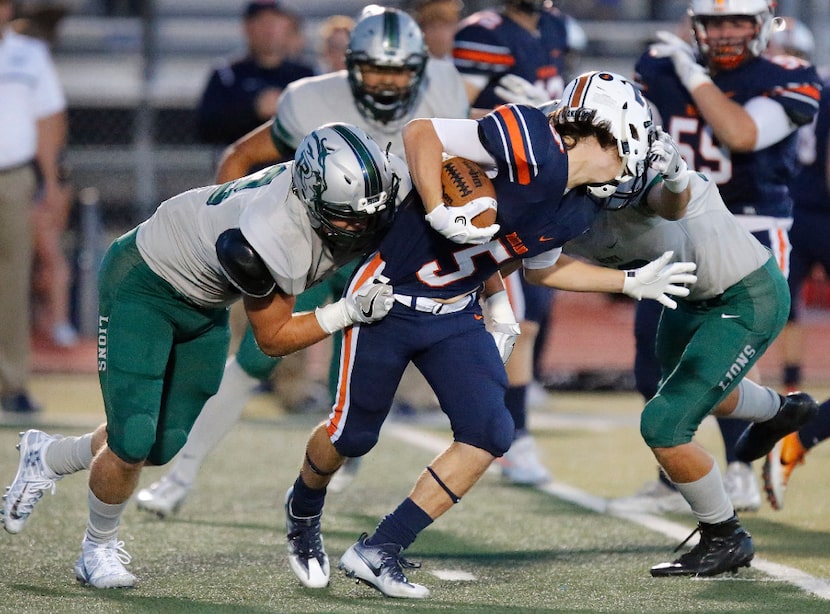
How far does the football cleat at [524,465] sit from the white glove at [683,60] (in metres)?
1.64

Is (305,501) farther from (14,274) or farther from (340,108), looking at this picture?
(14,274)

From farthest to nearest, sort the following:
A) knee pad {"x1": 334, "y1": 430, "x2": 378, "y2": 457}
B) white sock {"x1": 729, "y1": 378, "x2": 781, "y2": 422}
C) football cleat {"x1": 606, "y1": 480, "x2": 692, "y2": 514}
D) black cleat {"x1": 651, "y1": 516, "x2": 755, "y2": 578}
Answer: football cleat {"x1": 606, "y1": 480, "x2": 692, "y2": 514} → white sock {"x1": 729, "y1": 378, "x2": 781, "y2": 422} → black cleat {"x1": 651, "y1": 516, "x2": 755, "y2": 578} → knee pad {"x1": 334, "y1": 430, "x2": 378, "y2": 457}

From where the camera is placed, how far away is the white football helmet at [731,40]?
4.95 m

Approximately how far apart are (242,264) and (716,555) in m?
1.60

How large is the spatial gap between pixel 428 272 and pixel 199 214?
663mm

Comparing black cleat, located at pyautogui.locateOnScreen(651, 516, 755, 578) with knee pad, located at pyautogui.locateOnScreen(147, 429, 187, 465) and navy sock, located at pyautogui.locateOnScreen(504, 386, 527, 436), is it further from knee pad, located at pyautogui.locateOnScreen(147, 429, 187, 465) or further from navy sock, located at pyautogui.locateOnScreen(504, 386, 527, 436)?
navy sock, located at pyautogui.locateOnScreen(504, 386, 527, 436)

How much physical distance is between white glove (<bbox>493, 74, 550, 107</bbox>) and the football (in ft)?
6.17

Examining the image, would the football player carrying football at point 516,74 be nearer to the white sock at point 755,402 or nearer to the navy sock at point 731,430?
the navy sock at point 731,430

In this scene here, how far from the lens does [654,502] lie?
526cm

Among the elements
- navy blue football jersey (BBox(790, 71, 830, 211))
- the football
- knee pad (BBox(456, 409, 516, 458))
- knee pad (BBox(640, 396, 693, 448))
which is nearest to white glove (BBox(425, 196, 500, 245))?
the football

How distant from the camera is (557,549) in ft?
14.9

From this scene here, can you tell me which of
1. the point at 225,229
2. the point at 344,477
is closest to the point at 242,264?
the point at 225,229

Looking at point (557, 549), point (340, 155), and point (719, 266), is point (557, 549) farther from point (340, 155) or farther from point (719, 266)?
point (340, 155)

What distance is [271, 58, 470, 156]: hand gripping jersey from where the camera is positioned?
5082 millimetres
